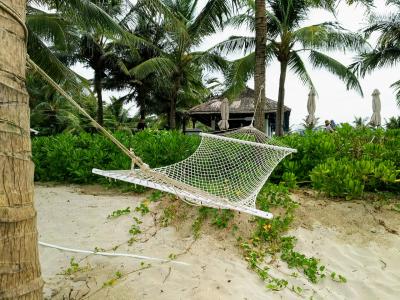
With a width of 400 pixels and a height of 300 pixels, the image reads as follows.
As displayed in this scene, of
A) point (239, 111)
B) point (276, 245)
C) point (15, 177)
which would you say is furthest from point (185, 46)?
point (15, 177)

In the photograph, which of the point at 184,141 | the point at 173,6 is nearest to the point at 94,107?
the point at 173,6

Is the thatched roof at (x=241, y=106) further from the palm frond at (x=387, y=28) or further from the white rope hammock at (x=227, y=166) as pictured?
the white rope hammock at (x=227, y=166)

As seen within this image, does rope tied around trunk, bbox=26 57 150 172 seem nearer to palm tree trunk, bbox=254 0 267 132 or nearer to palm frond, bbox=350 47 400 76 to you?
palm tree trunk, bbox=254 0 267 132

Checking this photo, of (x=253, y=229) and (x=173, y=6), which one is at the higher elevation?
(x=173, y=6)

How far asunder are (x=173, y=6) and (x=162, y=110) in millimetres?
7924

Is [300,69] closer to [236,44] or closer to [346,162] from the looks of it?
[236,44]

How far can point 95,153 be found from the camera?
5270mm

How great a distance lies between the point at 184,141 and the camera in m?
5.07

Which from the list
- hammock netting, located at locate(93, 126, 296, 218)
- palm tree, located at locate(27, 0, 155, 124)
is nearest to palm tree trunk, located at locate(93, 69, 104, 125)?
palm tree, located at locate(27, 0, 155, 124)

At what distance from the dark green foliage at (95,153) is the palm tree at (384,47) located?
30.6ft

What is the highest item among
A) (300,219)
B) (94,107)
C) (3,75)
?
(94,107)

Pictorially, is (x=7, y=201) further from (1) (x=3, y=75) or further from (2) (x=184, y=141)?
(2) (x=184, y=141)

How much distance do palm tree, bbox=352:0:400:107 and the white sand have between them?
1021 centimetres

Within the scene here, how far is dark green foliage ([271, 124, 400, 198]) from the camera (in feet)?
11.5
